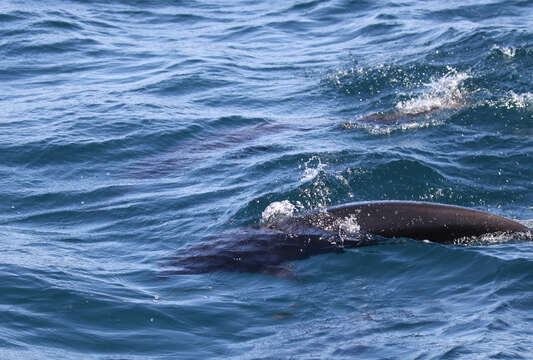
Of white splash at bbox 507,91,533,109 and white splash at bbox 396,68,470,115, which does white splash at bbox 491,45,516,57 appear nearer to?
white splash at bbox 396,68,470,115

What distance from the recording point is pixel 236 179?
11250 mm

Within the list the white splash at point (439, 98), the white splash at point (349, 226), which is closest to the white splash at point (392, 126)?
the white splash at point (439, 98)

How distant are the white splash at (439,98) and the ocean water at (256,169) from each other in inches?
2.1

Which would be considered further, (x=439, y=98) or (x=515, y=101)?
(x=439, y=98)

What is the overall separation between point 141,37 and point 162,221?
40.9 feet

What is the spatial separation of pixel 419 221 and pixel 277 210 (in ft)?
6.78

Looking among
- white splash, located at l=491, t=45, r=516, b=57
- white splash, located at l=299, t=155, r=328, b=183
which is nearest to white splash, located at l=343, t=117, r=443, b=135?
white splash, located at l=299, t=155, r=328, b=183

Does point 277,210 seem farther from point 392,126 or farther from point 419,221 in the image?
point 392,126

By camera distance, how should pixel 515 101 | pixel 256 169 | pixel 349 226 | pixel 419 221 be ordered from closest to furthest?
1. pixel 419 221
2. pixel 349 226
3. pixel 256 169
4. pixel 515 101

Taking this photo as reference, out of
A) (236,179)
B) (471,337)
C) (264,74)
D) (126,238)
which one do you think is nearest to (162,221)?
(126,238)

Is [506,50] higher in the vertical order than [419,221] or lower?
higher

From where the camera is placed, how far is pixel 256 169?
453 inches

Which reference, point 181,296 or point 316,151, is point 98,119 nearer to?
point 316,151

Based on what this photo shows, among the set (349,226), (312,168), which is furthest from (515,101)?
(349,226)
